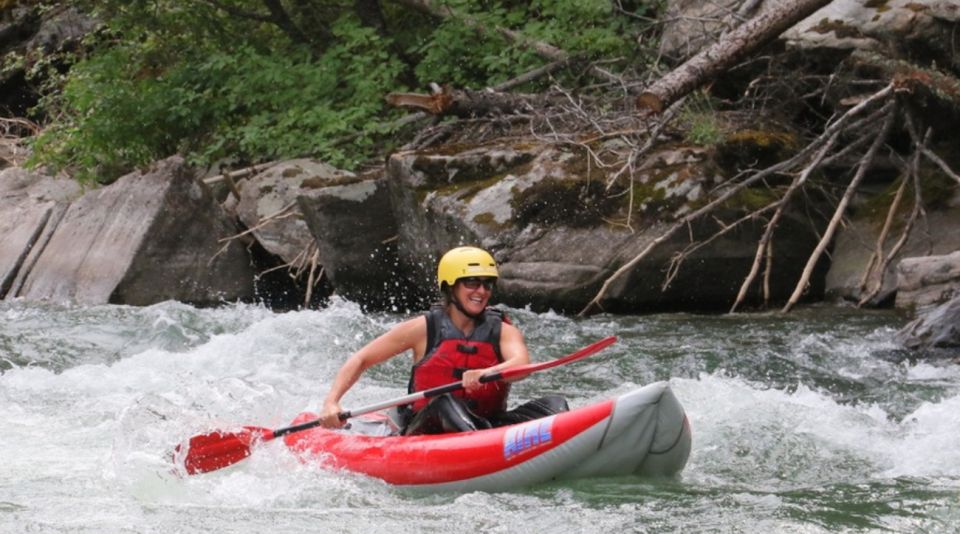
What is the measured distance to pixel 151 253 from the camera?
11.7 metres

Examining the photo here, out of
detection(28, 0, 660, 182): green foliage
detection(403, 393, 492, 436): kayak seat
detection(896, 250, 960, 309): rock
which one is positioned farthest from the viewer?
detection(28, 0, 660, 182): green foliage

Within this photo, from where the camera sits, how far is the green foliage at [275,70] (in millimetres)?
12406

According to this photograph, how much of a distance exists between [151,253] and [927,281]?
6.38m

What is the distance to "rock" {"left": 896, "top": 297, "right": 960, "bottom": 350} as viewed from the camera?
785cm

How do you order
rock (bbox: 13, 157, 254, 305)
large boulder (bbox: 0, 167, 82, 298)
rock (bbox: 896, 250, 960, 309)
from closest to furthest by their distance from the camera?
rock (bbox: 896, 250, 960, 309) → rock (bbox: 13, 157, 254, 305) → large boulder (bbox: 0, 167, 82, 298)

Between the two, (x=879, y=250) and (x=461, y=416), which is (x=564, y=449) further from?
(x=879, y=250)

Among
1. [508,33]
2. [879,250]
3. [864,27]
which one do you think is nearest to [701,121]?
[864,27]

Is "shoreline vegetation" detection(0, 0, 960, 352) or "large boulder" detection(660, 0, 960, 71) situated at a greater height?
"large boulder" detection(660, 0, 960, 71)

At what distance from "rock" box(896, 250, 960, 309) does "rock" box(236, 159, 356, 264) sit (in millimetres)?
4837

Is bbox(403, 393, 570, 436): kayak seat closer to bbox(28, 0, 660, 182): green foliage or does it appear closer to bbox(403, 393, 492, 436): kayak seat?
bbox(403, 393, 492, 436): kayak seat

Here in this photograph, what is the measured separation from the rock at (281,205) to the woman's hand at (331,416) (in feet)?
19.1

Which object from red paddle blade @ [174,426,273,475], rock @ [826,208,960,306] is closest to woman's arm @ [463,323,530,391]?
red paddle blade @ [174,426,273,475]

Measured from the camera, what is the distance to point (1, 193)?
46.6 ft

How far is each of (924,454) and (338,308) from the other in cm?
579
